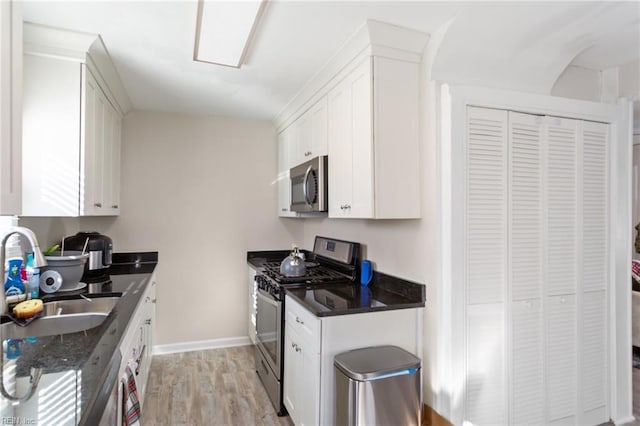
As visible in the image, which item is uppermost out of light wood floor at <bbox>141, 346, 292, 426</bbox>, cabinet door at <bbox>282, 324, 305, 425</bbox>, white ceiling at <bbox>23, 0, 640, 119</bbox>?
white ceiling at <bbox>23, 0, 640, 119</bbox>

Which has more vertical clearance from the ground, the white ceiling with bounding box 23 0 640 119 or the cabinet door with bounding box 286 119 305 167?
the white ceiling with bounding box 23 0 640 119

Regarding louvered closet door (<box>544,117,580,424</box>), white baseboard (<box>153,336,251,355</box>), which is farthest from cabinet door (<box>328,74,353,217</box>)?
white baseboard (<box>153,336,251,355</box>)

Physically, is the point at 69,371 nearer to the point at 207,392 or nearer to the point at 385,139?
the point at 385,139

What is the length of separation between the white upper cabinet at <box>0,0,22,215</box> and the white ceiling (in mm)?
726

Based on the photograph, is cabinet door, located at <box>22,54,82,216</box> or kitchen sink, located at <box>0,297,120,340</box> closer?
kitchen sink, located at <box>0,297,120,340</box>

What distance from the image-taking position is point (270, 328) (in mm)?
2580

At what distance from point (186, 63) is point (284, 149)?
143 centimetres

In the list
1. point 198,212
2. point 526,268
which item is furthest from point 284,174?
point 526,268

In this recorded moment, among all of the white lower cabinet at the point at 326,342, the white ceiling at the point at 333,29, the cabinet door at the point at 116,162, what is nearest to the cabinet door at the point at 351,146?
the white ceiling at the point at 333,29

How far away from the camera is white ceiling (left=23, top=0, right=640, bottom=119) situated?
5.72 feet

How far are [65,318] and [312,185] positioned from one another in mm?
1710

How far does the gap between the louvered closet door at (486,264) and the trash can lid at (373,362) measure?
16.0 inches

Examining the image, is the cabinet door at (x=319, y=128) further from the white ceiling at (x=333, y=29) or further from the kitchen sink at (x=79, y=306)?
the kitchen sink at (x=79, y=306)

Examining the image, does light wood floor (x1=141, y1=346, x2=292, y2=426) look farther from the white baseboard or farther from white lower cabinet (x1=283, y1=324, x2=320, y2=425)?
white lower cabinet (x1=283, y1=324, x2=320, y2=425)
